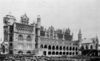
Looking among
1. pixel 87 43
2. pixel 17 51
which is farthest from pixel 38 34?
pixel 87 43

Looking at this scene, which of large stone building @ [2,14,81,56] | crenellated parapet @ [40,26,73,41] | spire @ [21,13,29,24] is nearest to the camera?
large stone building @ [2,14,81,56]

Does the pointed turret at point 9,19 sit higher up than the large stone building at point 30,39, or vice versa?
the pointed turret at point 9,19

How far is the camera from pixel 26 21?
70.9 m

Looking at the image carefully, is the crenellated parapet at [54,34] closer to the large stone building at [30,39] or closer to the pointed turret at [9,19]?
the large stone building at [30,39]

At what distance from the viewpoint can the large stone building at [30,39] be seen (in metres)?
66.3

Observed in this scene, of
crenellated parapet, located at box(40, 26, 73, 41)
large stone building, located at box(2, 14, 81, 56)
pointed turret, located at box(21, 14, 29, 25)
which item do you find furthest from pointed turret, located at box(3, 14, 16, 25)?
crenellated parapet, located at box(40, 26, 73, 41)

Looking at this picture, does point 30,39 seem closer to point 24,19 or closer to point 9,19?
point 24,19

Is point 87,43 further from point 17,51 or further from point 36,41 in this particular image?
point 17,51

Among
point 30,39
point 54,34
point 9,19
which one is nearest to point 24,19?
point 9,19

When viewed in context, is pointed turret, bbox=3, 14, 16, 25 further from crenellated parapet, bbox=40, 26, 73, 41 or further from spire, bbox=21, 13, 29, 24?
crenellated parapet, bbox=40, 26, 73, 41

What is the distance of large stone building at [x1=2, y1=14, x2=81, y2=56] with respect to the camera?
66312 millimetres

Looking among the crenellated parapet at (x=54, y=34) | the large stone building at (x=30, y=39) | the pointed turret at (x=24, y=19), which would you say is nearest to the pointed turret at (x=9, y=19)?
the large stone building at (x=30, y=39)

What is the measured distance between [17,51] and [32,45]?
8323 millimetres

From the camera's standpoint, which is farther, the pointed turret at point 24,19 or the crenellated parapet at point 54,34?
the crenellated parapet at point 54,34
